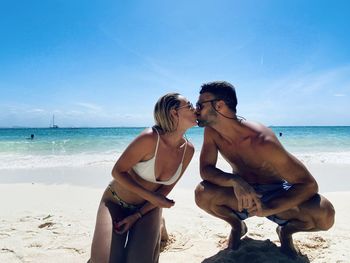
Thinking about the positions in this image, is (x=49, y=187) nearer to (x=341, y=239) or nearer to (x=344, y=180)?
(x=341, y=239)

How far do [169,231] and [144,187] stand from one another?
1.24 meters

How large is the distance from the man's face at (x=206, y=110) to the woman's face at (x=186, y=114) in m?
0.06

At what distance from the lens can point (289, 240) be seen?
3.15 metres

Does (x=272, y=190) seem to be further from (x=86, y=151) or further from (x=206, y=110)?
(x=86, y=151)

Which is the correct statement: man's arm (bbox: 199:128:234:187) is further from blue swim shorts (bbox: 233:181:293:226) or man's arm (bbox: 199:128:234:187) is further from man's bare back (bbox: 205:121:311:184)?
blue swim shorts (bbox: 233:181:293:226)

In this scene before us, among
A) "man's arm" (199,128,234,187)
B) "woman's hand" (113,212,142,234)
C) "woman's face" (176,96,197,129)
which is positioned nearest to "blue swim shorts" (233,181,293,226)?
"man's arm" (199,128,234,187)

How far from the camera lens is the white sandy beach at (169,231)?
3.26 metres

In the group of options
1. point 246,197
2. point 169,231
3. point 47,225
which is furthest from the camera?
point 47,225

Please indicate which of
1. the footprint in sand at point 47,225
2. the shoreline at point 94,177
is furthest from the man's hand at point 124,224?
the shoreline at point 94,177

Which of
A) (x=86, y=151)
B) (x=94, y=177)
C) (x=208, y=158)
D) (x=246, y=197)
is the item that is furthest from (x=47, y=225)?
(x=86, y=151)

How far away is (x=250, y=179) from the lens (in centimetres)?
328

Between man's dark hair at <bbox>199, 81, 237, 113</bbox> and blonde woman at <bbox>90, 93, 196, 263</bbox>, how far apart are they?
30 cm

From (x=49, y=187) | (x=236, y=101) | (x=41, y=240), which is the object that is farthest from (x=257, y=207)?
(x=49, y=187)

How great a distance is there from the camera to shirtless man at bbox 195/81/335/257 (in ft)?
9.42
